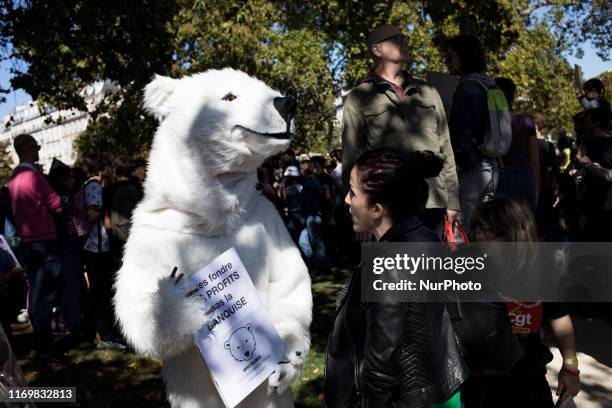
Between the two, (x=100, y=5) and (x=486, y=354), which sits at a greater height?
(x=100, y=5)

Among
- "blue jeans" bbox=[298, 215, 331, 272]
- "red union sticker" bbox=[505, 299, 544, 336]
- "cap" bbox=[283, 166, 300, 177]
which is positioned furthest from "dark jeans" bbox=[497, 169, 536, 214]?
"cap" bbox=[283, 166, 300, 177]

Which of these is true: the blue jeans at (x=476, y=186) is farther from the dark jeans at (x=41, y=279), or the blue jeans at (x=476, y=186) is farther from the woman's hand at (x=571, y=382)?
the dark jeans at (x=41, y=279)

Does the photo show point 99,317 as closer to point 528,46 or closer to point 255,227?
point 255,227

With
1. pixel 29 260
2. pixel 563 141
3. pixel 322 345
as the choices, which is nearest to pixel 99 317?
pixel 29 260

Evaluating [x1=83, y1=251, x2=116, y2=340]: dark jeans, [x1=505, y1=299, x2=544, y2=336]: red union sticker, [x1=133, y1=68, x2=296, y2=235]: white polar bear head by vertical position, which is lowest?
[x1=83, y1=251, x2=116, y2=340]: dark jeans

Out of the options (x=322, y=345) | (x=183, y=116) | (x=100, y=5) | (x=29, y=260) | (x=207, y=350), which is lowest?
(x=322, y=345)

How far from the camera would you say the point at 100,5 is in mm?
7727

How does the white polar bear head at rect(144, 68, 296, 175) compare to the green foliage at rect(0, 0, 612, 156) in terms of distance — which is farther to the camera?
the green foliage at rect(0, 0, 612, 156)

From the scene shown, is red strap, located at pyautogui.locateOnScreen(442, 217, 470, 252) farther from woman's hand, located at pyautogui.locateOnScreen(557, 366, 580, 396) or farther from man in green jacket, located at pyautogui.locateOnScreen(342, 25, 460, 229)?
woman's hand, located at pyautogui.locateOnScreen(557, 366, 580, 396)

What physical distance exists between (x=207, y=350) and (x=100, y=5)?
21.9 feet

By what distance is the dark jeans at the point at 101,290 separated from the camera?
627 cm

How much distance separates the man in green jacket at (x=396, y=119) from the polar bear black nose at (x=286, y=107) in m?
0.89

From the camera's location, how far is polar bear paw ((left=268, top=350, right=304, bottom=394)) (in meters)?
2.47

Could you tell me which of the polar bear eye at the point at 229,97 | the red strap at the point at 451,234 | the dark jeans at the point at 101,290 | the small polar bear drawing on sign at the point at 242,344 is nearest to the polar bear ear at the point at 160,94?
the polar bear eye at the point at 229,97
